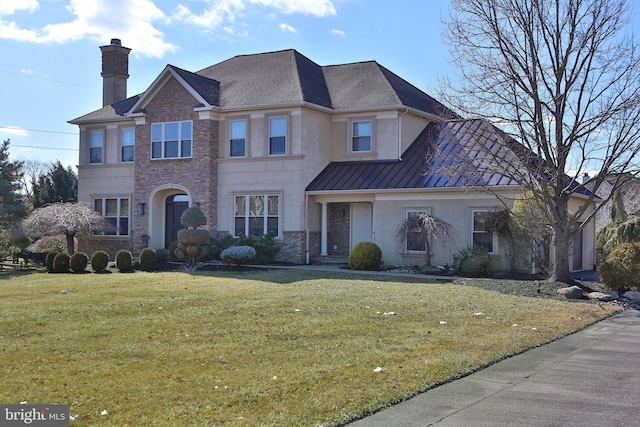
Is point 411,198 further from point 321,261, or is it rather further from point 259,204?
point 259,204

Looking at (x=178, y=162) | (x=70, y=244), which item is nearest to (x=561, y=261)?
(x=178, y=162)

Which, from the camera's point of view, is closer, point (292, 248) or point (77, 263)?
point (77, 263)

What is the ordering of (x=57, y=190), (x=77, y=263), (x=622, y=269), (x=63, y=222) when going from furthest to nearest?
(x=57, y=190) → (x=63, y=222) → (x=77, y=263) → (x=622, y=269)

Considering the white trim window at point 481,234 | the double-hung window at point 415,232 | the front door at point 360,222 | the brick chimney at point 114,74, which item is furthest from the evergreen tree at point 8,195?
the white trim window at point 481,234

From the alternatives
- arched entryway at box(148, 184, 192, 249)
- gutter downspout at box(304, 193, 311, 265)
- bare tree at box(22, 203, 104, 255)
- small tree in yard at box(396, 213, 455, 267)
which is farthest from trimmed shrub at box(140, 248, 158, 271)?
small tree in yard at box(396, 213, 455, 267)

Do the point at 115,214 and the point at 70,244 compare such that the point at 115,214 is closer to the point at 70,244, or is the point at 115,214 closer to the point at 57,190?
the point at 70,244

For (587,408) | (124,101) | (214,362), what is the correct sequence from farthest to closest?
(124,101), (214,362), (587,408)

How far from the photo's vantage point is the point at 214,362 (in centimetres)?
902

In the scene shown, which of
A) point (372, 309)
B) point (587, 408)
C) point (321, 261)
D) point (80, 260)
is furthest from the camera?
point (321, 261)

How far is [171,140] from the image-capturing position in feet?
96.9

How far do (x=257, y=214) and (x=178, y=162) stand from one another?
409cm

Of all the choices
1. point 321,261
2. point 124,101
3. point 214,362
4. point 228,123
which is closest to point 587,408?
point 214,362

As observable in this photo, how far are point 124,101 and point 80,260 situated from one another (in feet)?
34.8

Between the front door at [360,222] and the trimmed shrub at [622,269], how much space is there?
1087 centimetres
